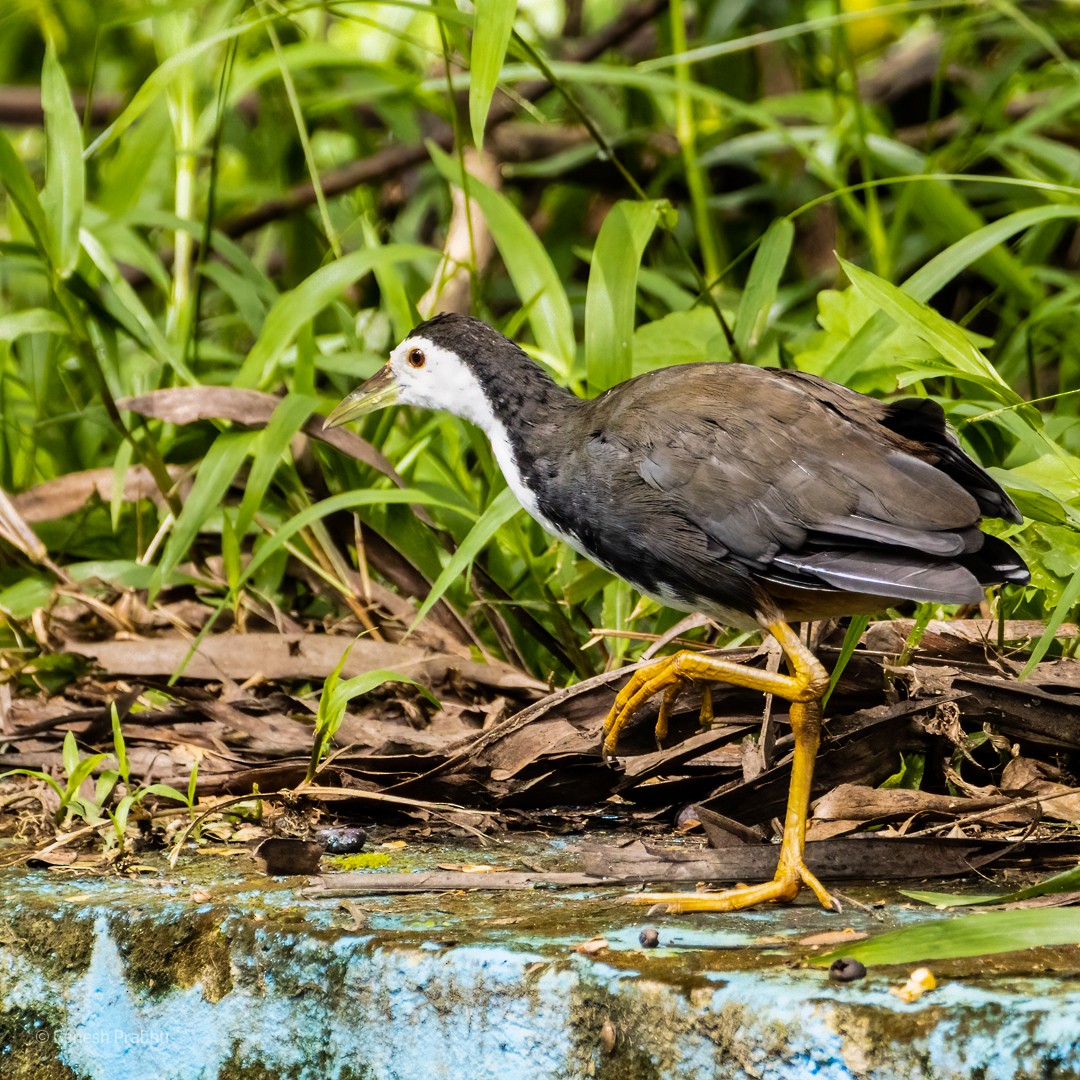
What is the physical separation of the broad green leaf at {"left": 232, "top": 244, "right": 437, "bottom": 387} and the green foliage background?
1 cm

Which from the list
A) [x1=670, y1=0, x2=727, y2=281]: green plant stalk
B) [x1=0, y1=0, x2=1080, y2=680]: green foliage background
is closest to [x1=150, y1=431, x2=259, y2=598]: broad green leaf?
[x1=0, y1=0, x2=1080, y2=680]: green foliage background

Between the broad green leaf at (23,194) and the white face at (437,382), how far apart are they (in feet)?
3.13

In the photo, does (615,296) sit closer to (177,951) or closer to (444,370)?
(444,370)

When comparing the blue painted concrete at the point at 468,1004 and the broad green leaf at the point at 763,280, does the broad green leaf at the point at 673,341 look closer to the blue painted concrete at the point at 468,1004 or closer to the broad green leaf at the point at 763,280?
the broad green leaf at the point at 763,280

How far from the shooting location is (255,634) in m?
3.46

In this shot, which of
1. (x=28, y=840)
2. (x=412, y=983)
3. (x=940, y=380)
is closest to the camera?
(x=412, y=983)

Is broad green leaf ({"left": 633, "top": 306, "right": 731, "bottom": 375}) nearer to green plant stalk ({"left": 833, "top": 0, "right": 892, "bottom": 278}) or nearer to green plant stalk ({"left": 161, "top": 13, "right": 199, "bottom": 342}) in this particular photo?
green plant stalk ({"left": 833, "top": 0, "right": 892, "bottom": 278})

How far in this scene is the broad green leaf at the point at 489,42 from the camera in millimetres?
2746

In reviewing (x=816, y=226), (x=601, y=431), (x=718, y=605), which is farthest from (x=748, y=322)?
(x=816, y=226)

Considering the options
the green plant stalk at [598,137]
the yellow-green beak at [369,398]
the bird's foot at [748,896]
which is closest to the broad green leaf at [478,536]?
Answer: the yellow-green beak at [369,398]

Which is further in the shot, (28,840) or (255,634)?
(255,634)

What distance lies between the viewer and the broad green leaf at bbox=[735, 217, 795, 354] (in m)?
3.55

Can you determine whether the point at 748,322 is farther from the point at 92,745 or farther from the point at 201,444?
the point at 92,745

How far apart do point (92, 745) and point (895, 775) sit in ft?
5.66
